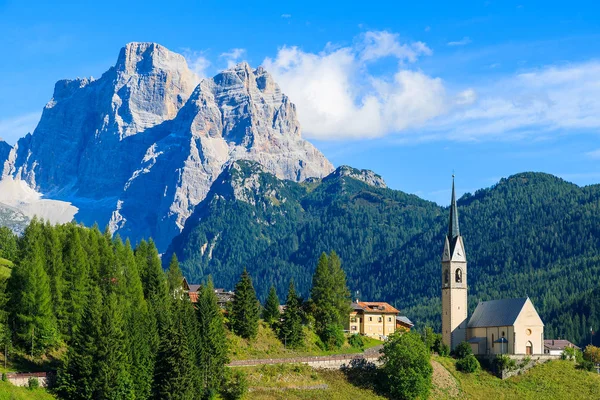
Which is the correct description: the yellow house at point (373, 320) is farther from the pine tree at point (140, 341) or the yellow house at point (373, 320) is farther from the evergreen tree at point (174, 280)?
the pine tree at point (140, 341)

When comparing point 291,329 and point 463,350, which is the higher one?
point 291,329

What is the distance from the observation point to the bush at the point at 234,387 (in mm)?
111000

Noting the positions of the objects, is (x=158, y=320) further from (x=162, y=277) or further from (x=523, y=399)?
(x=523, y=399)

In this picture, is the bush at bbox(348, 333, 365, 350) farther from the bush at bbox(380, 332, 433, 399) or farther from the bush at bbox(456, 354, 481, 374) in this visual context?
the bush at bbox(380, 332, 433, 399)

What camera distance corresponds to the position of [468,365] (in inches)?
5620

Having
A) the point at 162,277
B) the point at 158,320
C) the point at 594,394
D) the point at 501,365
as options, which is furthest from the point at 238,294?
the point at 594,394

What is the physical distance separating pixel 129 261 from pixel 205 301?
12.0m

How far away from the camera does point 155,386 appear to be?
103 metres

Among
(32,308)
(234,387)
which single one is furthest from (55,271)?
(234,387)

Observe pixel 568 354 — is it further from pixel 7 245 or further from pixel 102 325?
pixel 7 245

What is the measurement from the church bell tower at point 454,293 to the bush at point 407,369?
3112 cm

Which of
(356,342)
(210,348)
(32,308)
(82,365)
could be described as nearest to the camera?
(82,365)

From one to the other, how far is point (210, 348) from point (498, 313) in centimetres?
6075

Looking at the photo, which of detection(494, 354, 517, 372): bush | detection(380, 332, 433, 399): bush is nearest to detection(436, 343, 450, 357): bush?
detection(494, 354, 517, 372): bush
